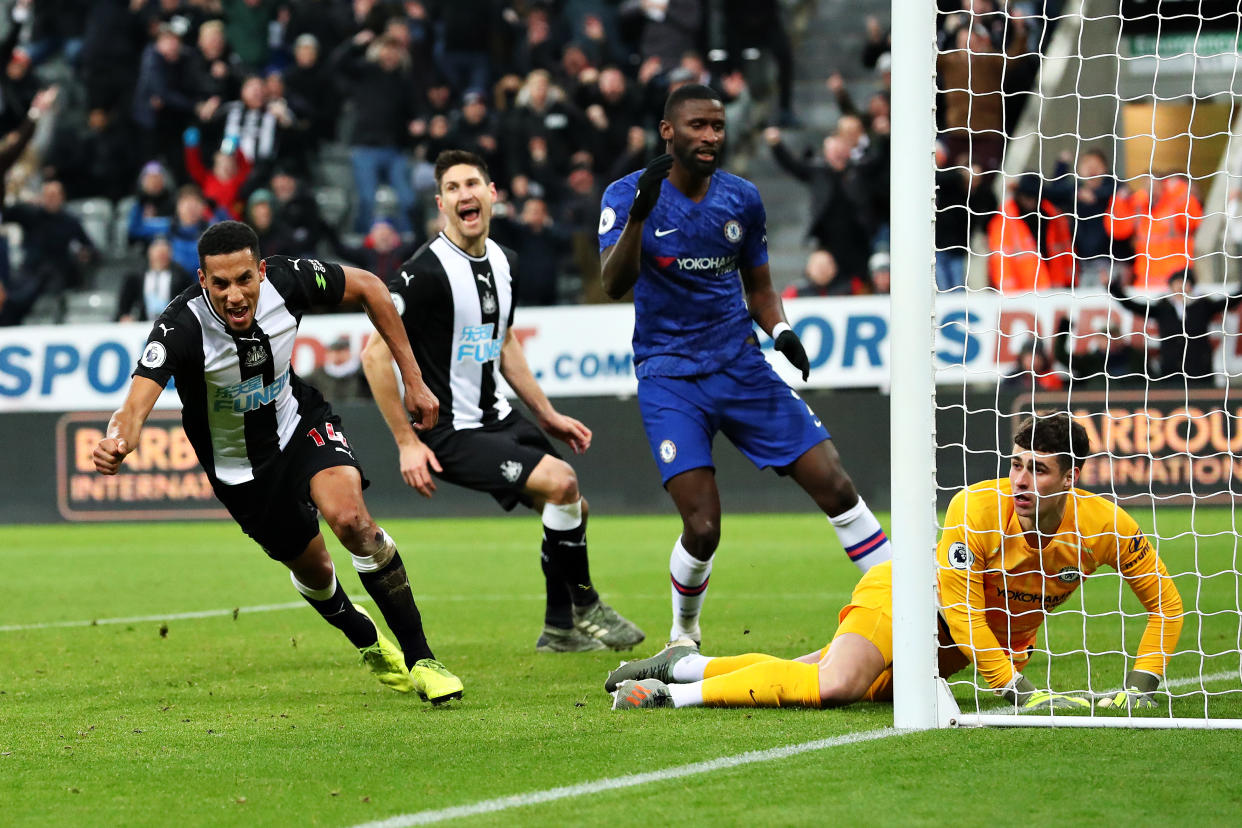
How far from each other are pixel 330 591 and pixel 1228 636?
3.85 metres

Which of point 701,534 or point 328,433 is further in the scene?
point 701,534

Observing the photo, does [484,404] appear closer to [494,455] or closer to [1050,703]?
[494,455]

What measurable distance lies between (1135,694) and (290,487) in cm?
302

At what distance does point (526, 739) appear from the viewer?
15.6ft

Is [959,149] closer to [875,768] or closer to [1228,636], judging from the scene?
[1228,636]

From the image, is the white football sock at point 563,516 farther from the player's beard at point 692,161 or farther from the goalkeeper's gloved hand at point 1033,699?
the goalkeeper's gloved hand at point 1033,699

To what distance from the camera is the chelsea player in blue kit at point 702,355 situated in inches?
242

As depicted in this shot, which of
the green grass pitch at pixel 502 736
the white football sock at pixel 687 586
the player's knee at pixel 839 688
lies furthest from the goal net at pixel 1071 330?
the white football sock at pixel 687 586

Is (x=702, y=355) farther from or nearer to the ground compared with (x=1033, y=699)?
farther from the ground

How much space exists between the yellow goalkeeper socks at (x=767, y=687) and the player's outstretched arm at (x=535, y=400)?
1.94 meters

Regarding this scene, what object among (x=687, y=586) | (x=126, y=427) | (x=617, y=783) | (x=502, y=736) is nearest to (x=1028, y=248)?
(x=687, y=586)

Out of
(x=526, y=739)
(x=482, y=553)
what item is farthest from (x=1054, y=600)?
(x=482, y=553)

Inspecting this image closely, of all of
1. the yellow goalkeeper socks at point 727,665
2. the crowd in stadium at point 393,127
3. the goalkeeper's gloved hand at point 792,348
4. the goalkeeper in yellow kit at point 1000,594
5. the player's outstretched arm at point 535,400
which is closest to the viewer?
the goalkeeper in yellow kit at point 1000,594

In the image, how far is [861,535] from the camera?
20.4 ft
